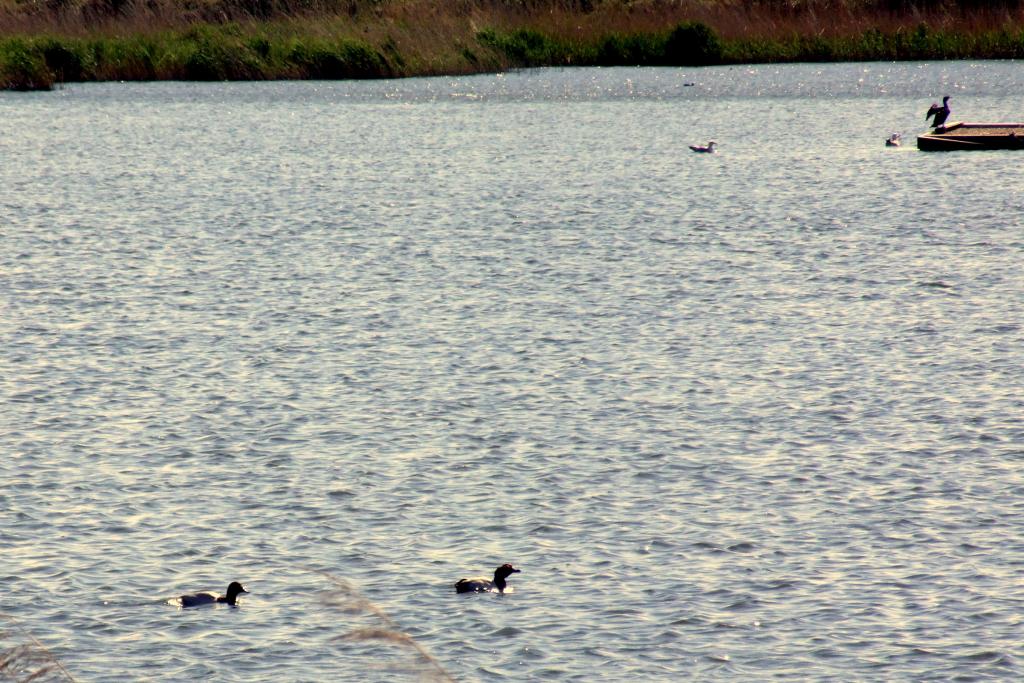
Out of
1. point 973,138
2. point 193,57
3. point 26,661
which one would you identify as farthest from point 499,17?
point 26,661

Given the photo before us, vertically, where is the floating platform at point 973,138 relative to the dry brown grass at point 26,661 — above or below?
above

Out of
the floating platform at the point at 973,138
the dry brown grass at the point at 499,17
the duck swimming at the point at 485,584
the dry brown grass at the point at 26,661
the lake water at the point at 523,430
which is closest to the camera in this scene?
the dry brown grass at the point at 26,661

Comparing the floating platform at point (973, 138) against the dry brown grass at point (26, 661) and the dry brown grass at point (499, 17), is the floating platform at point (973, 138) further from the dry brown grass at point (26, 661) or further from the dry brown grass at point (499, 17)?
the dry brown grass at point (26, 661)

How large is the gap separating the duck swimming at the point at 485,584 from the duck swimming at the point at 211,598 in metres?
1.69

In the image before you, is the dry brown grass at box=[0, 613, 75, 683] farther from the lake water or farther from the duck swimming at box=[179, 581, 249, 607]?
the duck swimming at box=[179, 581, 249, 607]

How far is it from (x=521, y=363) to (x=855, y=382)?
4.37 metres

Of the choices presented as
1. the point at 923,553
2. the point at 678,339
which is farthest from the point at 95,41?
the point at 923,553

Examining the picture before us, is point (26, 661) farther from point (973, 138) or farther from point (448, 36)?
point (448, 36)

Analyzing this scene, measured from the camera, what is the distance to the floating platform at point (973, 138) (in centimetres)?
4891

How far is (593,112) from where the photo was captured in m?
65.2

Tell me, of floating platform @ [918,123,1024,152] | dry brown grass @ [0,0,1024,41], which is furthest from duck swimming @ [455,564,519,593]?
dry brown grass @ [0,0,1024,41]

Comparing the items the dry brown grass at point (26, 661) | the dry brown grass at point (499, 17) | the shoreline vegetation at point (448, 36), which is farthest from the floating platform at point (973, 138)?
the dry brown grass at point (26, 661)

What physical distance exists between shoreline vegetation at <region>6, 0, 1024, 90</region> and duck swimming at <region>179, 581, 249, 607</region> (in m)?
60.8

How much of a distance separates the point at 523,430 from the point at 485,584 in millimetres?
5414
